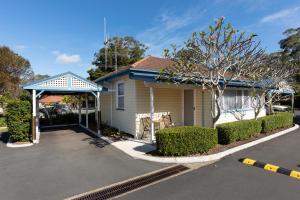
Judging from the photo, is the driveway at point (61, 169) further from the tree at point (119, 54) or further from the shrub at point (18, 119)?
the tree at point (119, 54)

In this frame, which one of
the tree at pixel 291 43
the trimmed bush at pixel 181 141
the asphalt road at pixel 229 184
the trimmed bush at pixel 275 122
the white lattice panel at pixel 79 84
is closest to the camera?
the asphalt road at pixel 229 184

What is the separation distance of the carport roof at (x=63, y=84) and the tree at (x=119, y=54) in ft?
81.7

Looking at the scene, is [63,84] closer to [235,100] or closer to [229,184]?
[229,184]

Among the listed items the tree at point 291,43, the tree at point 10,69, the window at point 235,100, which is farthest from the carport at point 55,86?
the tree at point 291,43

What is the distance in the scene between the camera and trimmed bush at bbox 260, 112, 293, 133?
11.0 metres

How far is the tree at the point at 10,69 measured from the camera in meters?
32.1

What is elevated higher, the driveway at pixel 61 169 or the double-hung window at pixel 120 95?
the double-hung window at pixel 120 95

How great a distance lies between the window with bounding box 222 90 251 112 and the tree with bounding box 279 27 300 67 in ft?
63.8

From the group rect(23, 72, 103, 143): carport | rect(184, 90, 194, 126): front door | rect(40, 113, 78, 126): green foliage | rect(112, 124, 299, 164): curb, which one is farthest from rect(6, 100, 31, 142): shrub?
rect(184, 90, 194, 126): front door

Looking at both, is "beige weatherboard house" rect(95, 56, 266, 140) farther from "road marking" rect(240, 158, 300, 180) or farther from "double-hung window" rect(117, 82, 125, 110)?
"road marking" rect(240, 158, 300, 180)

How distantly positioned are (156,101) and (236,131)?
426 cm

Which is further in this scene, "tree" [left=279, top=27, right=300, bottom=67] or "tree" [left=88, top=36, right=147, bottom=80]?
"tree" [left=88, top=36, right=147, bottom=80]

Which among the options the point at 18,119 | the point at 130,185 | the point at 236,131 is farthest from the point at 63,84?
the point at 236,131

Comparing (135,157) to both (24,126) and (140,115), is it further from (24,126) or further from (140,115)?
(24,126)
